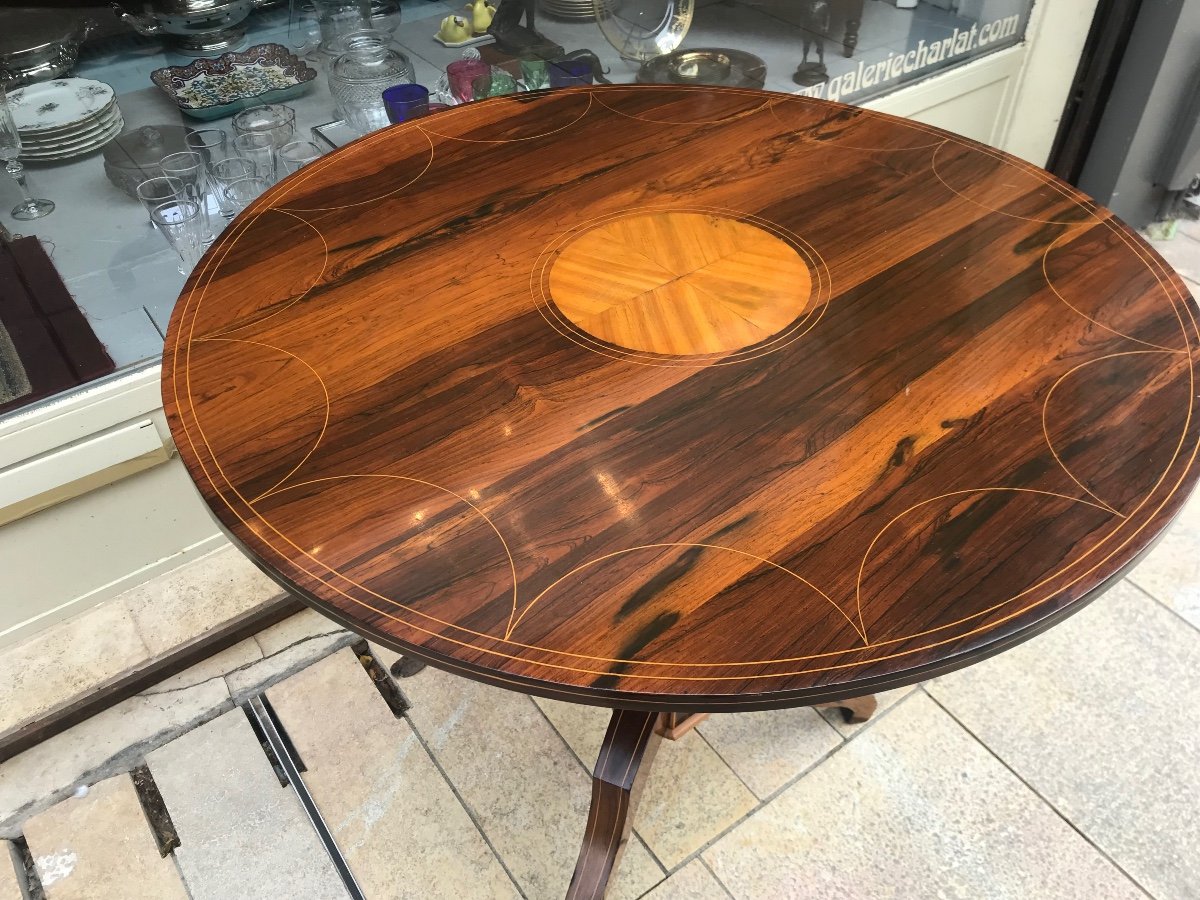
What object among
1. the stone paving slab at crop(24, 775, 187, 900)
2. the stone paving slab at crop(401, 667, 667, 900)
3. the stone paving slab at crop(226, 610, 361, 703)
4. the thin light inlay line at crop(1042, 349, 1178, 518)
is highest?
the thin light inlay line at crop(1042, 349, 1178, 518)

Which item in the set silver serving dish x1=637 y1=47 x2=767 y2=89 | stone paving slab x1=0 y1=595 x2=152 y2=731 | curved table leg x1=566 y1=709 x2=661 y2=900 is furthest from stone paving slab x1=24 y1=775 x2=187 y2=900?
silver serving dish x1=637 y1=47 x2=767 y2=89

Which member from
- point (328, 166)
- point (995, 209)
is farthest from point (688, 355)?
point (328, 166)

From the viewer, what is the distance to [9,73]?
1573 mm

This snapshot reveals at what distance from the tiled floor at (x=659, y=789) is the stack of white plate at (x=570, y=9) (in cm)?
140

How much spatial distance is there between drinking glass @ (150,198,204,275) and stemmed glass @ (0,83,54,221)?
0.20m

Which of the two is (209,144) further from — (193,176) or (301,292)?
(301,292)

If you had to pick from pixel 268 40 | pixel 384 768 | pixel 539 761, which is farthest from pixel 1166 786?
pixel 268 40

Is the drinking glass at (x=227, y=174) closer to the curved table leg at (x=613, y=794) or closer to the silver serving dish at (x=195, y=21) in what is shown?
the silver serving dish at (x=195, y=21)

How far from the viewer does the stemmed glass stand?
156 cm

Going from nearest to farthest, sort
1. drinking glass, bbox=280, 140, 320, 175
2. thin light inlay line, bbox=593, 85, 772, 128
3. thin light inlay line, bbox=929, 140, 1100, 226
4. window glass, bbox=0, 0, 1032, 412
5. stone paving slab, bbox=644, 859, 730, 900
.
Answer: thin light inlay line, bbox=929, 140, 1100, 226
stone paving slab, bbox=644, 859, 730, 900
thin light inlay line, bbox=593, 85, 772, 128
window glass, bbox=0, 0, 1032, 412
drinking glass, bbox=280, 140, 320, 175

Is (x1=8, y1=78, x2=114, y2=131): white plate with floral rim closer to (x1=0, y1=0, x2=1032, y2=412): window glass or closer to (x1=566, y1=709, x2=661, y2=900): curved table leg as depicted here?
(x1=0, y1=0, x2=1032, y2=412): window glass

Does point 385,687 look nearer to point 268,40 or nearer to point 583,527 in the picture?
point 583,527

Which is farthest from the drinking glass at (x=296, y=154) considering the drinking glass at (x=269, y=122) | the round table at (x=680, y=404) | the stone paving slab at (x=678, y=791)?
the stone paving slab at (x=678, y=791)

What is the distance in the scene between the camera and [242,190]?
5.53ft
